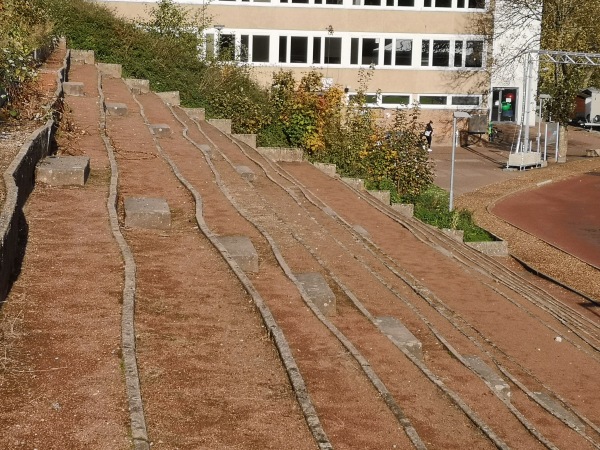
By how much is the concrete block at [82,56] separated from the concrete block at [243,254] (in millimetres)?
20004

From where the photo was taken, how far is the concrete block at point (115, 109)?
2403 cm

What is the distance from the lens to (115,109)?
948 inches

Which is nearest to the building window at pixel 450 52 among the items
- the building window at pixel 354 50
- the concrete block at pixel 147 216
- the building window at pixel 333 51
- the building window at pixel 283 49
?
Answer: the building window at pixel 354 50

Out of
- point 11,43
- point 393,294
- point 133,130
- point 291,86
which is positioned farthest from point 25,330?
point 291,86

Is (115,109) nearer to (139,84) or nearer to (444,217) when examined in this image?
(139,84)

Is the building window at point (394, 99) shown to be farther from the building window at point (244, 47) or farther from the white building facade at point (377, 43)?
the building window at point (244, 47)

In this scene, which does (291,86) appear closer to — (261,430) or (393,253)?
(393,253)

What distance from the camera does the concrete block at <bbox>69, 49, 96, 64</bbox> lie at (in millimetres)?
32375

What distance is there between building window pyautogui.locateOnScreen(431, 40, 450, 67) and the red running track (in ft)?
34.9

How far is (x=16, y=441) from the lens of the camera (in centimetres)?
742

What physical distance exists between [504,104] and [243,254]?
42582 mm

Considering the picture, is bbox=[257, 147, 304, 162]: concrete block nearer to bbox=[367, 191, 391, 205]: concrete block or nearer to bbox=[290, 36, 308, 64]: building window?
bbox=[367, 191, 391, 205]: concrete block

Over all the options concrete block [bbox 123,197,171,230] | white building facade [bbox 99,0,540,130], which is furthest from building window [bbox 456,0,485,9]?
concrete block [bbox 123,197,171,230]

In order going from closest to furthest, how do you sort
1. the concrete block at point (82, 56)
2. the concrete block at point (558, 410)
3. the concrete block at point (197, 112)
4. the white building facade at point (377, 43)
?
the concrete block at point (558, 410) → the concrete block at point (197, 112) → the concrete block at point (82, 56) → the white building facade at point (377, 43)
